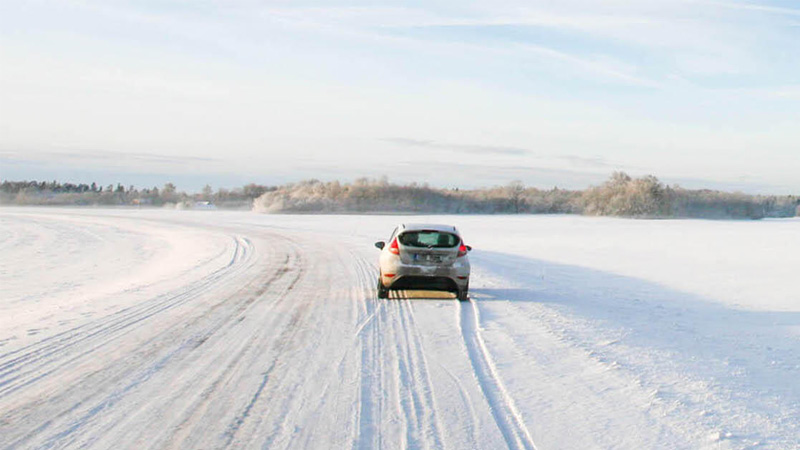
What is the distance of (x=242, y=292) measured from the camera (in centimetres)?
1366

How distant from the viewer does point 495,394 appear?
6207mm

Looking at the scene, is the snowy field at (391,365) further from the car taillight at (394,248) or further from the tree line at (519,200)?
the tree line at (519,200)

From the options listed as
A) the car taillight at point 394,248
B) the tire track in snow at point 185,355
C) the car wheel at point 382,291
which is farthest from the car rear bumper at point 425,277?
the tire track in snow at point 185,355

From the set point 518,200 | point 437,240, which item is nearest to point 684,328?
point 437,240

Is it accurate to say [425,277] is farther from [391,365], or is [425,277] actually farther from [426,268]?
[391,365]

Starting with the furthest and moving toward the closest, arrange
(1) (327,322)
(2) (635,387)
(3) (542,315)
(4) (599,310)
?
(4) (599,310)
(3) (542,315)
(1) (327,322)
(2) (635,387)

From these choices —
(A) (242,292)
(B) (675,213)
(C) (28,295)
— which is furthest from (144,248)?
(B) (675,213)

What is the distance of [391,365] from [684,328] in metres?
5.62

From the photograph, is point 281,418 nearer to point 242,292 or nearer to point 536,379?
point 536,379

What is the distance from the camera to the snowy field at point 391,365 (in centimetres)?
515

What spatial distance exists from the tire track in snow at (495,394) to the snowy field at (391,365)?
1.2 inches

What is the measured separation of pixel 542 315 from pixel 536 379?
14.8 feet

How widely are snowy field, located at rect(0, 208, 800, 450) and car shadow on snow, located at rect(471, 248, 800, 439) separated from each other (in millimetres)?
47

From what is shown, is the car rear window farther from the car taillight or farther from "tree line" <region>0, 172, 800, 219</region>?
"tree line" <region>0, 172, 800, 219</region>
